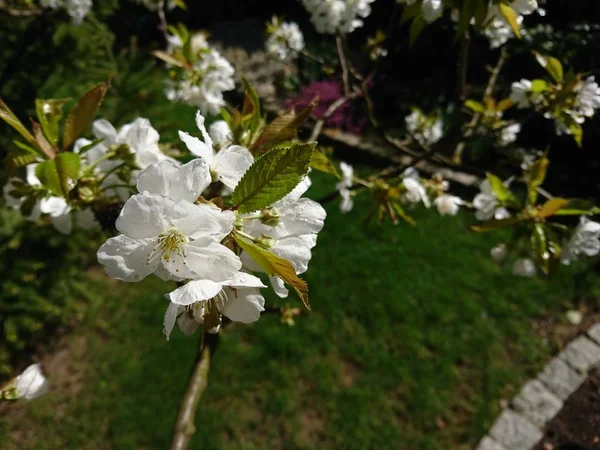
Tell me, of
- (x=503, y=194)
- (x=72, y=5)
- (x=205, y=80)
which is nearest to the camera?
(x=503, y=194)

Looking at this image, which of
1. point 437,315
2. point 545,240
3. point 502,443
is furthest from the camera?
point 437,315

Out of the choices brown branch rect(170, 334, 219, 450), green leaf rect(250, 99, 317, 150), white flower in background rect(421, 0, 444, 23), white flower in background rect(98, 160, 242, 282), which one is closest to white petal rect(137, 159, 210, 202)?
white flower in background rect(98, 160, 242, 282)

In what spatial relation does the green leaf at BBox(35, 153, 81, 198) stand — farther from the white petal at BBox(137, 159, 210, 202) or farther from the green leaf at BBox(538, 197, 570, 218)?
the green leaf at BBox(538, 197, 570, 218)

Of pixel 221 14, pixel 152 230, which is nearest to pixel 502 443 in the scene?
pixel 152 230

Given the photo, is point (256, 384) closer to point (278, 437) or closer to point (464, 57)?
point (278, 437)

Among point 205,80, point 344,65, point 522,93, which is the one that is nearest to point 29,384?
point 205,80

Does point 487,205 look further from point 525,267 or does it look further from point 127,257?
point 127,257
